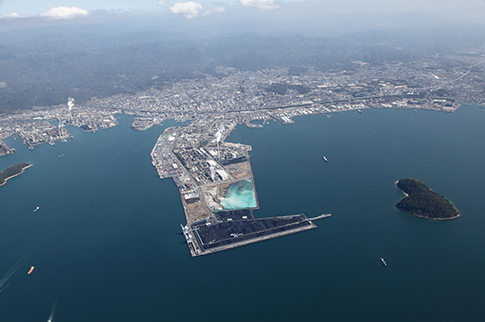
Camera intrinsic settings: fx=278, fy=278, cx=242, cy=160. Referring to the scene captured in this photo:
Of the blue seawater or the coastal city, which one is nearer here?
the coastal city

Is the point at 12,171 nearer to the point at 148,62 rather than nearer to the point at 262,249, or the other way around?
the point at 262,249

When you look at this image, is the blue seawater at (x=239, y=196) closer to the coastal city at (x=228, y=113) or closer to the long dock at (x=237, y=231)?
the coastal city at (x=228, y=113)

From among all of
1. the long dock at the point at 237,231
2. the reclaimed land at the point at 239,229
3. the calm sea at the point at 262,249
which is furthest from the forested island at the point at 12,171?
the reclaimed land at the point at 239,229

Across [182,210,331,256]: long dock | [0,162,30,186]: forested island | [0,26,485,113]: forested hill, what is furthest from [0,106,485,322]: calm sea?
[0,26,485,113]: forested hill

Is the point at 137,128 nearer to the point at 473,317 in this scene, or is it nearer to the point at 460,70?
the point at 473,317

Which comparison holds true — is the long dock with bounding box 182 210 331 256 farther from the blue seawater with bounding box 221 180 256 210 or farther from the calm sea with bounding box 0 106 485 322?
the blue seawater with bounding box 221 180 256 210

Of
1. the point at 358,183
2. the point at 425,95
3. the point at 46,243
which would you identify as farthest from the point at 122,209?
the point at 425,95
